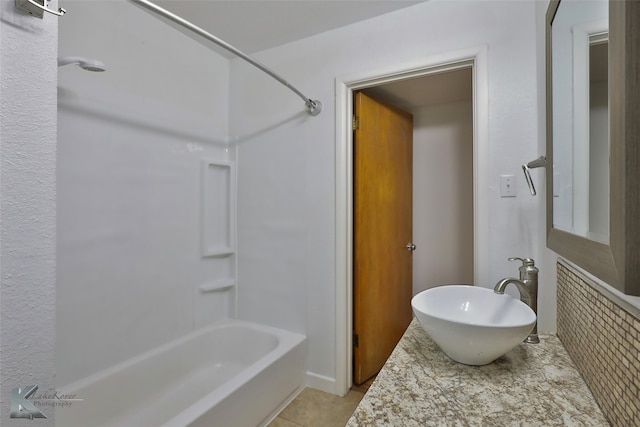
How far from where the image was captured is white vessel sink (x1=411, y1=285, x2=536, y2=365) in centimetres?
69

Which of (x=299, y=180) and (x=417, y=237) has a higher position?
(x=299, y=180)

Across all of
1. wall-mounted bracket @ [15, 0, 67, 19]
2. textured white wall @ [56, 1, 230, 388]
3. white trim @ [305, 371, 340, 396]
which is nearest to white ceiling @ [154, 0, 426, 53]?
textured white wall @ [56, 1, 230, 388]

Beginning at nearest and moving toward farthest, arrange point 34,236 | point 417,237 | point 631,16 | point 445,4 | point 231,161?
point 631,16 < point 34,236 < point 445,4 < point 231,161 < point 417,237

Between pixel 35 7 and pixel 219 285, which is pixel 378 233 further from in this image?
pixel 35 7

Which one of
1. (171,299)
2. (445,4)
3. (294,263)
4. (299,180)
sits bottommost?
(171,299)

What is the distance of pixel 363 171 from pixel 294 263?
2.49 ft

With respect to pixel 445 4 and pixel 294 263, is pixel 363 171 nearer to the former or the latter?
pixel 294 263

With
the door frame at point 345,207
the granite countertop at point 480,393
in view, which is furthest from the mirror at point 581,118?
the door frame at point 345,207

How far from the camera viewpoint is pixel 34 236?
0.82 meters

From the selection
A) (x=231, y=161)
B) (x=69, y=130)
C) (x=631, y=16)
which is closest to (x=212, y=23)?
(x=231, y=161)

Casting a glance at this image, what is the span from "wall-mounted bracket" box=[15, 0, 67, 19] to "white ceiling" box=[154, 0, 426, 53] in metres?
1.01

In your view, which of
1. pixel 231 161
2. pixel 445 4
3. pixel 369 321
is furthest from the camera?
pixel 231 161

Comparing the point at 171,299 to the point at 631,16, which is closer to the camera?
the point at 631,16

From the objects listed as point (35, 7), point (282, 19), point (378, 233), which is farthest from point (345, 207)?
point (35, 7)
